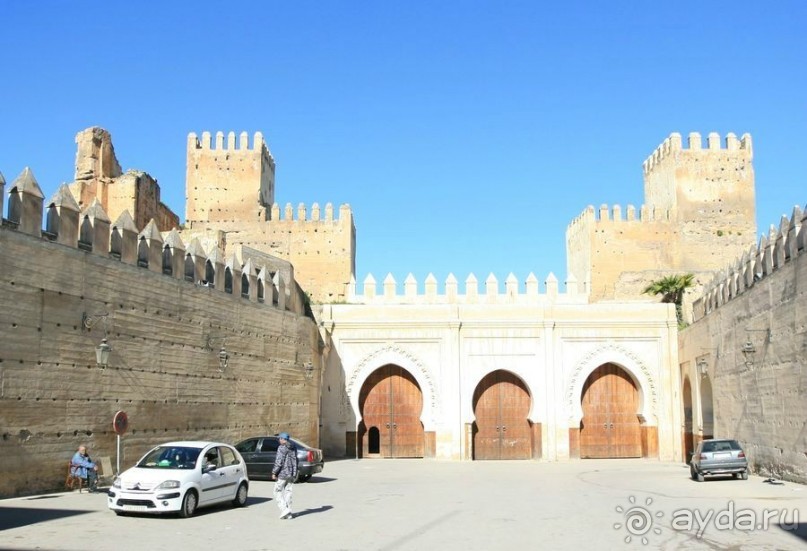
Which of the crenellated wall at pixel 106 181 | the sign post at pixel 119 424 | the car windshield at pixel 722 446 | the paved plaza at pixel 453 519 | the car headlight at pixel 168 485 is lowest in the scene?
the paved plaza at pixel 453 519

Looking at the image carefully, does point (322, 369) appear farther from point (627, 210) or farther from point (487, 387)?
point (627, 210)

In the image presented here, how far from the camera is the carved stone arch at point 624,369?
2842cm

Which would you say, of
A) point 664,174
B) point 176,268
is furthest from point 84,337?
point 664,174

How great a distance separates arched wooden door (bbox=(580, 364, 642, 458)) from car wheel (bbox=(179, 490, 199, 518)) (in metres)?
18.4

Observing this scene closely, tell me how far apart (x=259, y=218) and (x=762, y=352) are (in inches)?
1216

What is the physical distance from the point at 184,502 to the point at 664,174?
42.7 meters

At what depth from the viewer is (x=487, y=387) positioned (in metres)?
28.8

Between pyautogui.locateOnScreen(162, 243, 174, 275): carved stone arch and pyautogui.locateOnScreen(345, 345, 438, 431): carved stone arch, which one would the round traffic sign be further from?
pyautogui.locateOnScreen(345, 345, 438, 431): carved stone arch

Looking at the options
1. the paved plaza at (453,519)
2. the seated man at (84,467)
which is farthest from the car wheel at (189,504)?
the seated man at (84,467)

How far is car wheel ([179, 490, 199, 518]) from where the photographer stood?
11.9 m

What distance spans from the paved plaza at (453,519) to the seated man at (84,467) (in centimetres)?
31

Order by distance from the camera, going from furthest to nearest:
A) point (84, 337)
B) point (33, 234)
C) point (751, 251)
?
point (751, 251)
point (84, 337)
point (33, 234)

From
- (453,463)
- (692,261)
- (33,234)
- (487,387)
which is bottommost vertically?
(453,463)

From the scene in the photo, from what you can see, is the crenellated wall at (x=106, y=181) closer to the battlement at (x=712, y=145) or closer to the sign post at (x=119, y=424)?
the sign post at (x=119, y=424)
